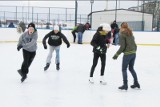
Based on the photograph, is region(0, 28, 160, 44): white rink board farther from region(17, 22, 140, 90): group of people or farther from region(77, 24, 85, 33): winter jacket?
region(17, 22, 140, 90): group of people

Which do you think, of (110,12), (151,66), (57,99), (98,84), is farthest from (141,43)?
(57,99)

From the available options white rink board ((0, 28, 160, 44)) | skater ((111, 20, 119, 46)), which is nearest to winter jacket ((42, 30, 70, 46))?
skater ((111, 20, 119, 46))

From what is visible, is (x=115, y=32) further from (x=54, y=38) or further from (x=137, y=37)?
(x=54, y=38)

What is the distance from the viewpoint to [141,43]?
1914cm

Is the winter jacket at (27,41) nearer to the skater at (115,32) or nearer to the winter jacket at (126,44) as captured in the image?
the winter jacket at (126,44)

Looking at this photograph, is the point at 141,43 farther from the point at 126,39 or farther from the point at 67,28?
the point at 126,39

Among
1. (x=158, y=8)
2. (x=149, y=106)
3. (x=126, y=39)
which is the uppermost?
(x=158, y=8)

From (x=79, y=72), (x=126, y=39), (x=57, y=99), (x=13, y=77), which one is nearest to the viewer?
(x=57, y=99)

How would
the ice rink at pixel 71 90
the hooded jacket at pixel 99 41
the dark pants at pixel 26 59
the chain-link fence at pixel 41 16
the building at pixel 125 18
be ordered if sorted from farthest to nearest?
the building at pixel 125 18 → the chain-link fence at pixel 41 16 → the dark pants at pixel 26 59 → the hooded jacket at pixel 99 41 → the ice rink at pixel 71 90

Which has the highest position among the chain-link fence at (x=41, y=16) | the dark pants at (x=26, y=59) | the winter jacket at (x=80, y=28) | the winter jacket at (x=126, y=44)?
the chain-link fence at (x=41, y=16)

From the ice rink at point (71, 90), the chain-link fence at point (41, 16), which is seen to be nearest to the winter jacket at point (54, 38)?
the ice rink at point (71, 90)

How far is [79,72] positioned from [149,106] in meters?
3.43

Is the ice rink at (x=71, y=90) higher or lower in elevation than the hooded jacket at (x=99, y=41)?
lower

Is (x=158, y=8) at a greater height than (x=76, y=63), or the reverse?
(x=158, y=8)
